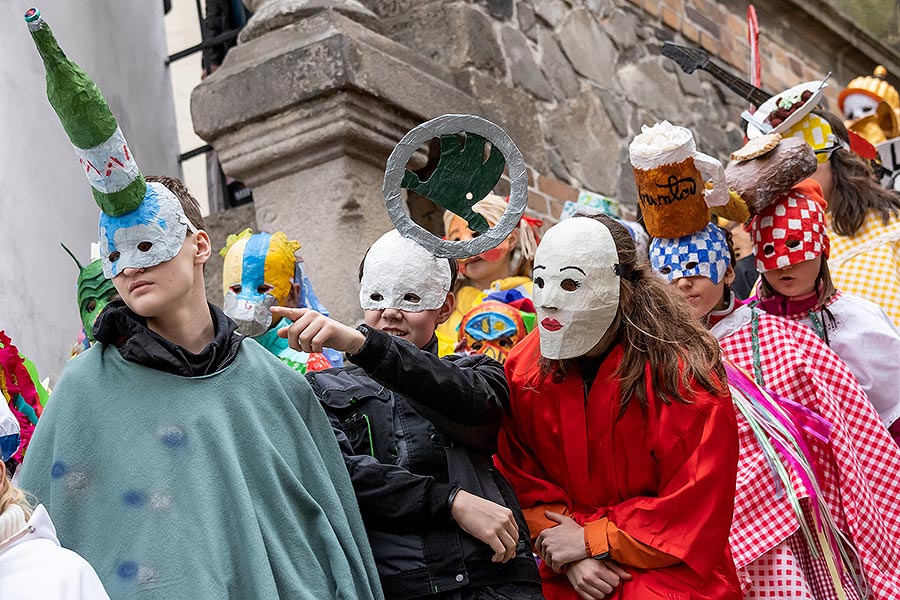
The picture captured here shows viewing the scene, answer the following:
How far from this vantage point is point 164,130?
23.9 feet

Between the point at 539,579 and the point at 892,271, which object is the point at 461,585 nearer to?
the point at 539,579

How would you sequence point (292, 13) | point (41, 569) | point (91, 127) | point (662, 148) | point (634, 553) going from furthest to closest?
point (292, 13), point (662, 148), point (634, 553), point (91, 127), point (41, 569)

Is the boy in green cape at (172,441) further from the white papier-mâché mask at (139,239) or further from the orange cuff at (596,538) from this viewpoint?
the orange cuff at (596,538)

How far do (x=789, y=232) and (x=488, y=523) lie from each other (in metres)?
1.73

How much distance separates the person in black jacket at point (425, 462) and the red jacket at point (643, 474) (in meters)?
0.13

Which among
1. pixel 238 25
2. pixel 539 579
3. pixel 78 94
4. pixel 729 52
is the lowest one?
pixel 729 52

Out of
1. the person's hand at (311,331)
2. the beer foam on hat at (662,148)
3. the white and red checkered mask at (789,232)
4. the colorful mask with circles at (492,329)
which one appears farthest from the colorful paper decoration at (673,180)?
the person's hand at (311,331)

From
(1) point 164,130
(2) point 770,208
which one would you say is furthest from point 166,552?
(1) point 164,130

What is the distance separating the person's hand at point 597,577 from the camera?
3.43 meters

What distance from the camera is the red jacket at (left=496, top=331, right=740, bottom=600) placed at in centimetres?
342

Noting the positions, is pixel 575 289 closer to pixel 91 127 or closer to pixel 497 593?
pixel 497 593

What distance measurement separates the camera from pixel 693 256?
441 centimetres

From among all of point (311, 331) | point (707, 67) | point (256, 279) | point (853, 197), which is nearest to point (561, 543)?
point (311, 331)

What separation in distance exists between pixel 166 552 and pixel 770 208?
96.9 inches
